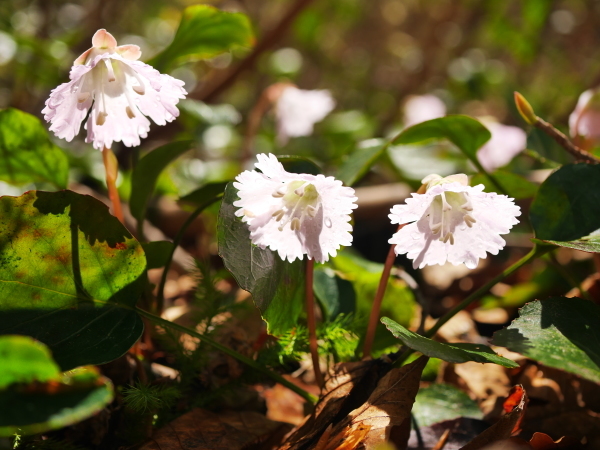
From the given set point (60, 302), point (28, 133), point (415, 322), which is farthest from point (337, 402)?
point (28, 133)

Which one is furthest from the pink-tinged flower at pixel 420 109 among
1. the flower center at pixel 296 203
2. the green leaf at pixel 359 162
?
the flower center at pixel 296 203

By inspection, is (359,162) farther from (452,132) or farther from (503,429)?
(503,429)

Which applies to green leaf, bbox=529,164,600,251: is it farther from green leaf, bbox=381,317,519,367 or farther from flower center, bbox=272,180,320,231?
flower center, bbox=272,180,320,231

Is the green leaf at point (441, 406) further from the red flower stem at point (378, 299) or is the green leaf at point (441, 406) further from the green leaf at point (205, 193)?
the green leaf at point (205, 193)

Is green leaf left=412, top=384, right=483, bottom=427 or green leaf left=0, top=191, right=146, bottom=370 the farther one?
green leaf left=412, top=384, right=483, bottom=427

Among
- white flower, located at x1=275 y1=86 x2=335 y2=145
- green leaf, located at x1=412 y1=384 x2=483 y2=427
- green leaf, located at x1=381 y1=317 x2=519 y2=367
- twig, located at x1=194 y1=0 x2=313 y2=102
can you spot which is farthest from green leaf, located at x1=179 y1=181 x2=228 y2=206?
twig, located at x1=194 y1=0 x2=313 y2=102
